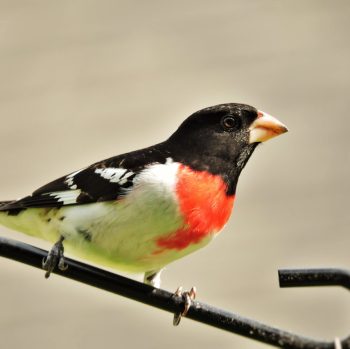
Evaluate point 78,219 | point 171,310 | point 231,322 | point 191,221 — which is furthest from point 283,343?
point 78,219

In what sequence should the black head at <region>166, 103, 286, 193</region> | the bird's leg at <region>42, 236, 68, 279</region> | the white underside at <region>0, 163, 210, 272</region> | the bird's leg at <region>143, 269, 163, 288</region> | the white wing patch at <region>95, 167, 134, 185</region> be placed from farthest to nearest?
the bird's leg at <region>143, 269, 163, 288</region> → the black head at <region>166, 103, 286, 193</region> → the white wing patch at <region>95, 167, 134, 185</region> → the white underside at <region>0, 163, 210, 272</region> → the bird's leg at <region>42, 236, 68, 279</region>

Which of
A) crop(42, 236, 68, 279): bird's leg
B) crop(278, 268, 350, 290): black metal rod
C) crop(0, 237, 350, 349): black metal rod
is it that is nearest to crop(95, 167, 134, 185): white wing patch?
crop(42, 236, 68, 279): bird's leg

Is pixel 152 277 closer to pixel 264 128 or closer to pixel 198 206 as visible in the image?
pixel 198 206

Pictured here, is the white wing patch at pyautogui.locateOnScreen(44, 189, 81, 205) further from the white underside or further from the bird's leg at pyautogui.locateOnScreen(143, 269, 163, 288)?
the bird's leg at pyautogui.locateOnScreen(143, 269, 163, 288)

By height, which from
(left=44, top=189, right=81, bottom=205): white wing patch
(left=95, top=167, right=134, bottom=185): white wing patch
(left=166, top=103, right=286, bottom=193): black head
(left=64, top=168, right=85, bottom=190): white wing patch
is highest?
(left=166, top=103, right=286, bottom=193): black head

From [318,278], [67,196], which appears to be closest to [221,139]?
[67,196]

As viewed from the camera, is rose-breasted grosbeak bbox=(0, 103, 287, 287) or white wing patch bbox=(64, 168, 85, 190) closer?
rose-breasted grosbeak bbox=(0, 103, 287, 287)

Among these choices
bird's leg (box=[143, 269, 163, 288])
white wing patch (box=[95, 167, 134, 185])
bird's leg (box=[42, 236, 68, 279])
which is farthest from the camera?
bird's leg (box=[143, 269, 163, 288])

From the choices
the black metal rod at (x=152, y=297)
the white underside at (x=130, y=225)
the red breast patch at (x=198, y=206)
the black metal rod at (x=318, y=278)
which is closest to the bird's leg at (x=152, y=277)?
the white underside at (x=130, y=225)
